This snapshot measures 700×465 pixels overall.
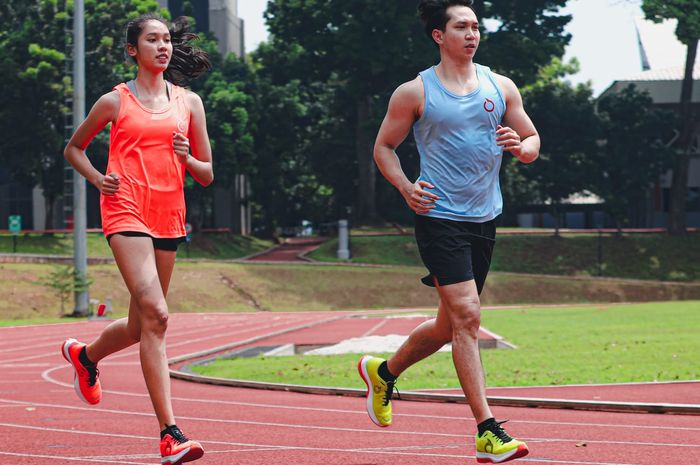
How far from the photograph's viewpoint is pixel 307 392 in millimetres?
12602

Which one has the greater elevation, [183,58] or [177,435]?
[183,58]

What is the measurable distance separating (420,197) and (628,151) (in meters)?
55.9

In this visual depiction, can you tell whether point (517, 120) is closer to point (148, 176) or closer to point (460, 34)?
point (460, 34)

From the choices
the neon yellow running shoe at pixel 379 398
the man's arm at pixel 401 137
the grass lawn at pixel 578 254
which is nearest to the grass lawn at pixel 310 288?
the grass lawn at pixel 578 254

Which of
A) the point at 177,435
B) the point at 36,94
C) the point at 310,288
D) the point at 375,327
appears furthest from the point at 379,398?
the point at 36,94

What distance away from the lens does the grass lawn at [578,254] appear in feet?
177

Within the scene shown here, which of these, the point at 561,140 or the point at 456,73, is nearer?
the point at 456,73

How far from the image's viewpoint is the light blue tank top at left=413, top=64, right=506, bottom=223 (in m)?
6.28

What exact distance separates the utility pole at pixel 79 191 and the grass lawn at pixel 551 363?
1345 centimetres

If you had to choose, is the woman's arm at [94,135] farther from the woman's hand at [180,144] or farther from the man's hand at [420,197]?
the man's hand at [420,197]

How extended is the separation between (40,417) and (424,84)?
206 inches

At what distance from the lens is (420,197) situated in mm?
6230

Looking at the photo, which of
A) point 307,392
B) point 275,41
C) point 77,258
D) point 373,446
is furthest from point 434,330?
point 275,41

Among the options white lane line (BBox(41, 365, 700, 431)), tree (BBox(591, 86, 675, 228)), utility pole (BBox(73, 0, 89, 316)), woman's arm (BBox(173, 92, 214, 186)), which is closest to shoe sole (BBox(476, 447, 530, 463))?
woman's arm (BBox(173, 92, 214, 186))
